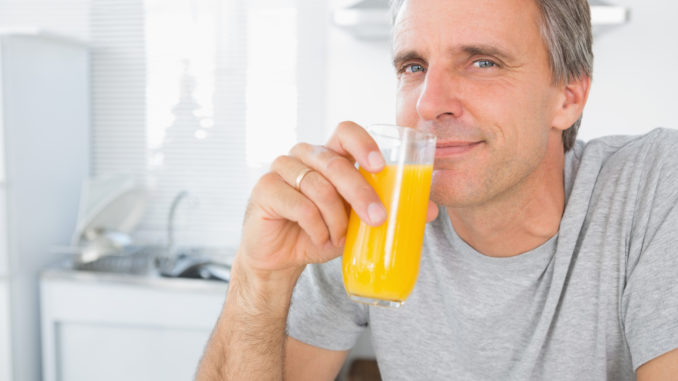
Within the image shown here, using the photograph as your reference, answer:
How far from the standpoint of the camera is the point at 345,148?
3.02 feet

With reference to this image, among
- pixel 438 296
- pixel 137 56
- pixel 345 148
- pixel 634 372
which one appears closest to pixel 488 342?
pixel 438 296

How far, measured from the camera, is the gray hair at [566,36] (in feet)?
3.86

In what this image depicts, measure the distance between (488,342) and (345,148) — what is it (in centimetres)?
57

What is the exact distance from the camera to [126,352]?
8.42 ft

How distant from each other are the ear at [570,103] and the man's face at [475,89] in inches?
4.5

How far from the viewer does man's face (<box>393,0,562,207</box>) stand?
109cm

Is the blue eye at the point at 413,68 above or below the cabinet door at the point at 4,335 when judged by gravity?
above

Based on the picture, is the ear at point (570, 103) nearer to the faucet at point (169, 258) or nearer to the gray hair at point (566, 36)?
the gray hair at point (566, 36)

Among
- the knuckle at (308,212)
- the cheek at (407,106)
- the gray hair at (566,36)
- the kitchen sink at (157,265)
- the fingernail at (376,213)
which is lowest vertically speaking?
the kitchen sink at (157,265)

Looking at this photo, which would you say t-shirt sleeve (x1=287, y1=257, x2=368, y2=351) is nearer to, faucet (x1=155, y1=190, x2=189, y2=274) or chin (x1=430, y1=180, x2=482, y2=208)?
chin (x1=430, y1=180, x2=482, y2=208)

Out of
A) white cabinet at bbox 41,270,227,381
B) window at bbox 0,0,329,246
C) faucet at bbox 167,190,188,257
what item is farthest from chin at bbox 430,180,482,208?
faucet at bbox 167,190,188,257

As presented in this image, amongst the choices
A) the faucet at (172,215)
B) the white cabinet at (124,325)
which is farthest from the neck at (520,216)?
the faucet at (172,215)

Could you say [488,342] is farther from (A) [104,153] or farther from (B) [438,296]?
(A) [104,153]

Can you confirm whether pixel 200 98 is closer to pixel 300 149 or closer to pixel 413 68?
pixel 413 68
